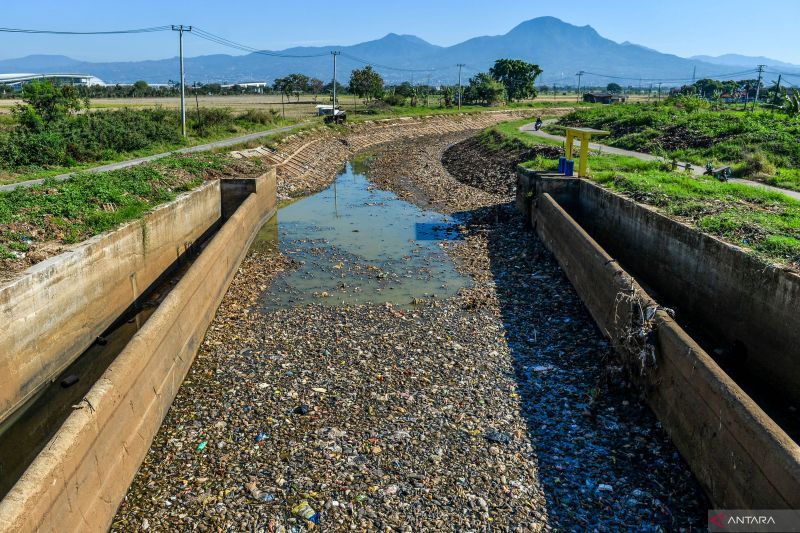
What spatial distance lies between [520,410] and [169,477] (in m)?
5.29

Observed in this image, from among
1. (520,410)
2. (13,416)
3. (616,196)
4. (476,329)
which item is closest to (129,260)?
(13,416)

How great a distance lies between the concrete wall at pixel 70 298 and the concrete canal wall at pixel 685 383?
33.4 feet

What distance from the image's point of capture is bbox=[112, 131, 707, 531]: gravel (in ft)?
23.3

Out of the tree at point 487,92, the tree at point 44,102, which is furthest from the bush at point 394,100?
the tree at point 44,102

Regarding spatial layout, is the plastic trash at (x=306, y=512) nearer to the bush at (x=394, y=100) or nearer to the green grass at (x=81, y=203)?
the green grass at (x=81, y=203)

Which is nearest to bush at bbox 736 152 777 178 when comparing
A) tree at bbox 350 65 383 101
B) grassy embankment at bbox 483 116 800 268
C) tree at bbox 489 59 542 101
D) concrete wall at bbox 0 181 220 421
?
A: grassy embankment at bbox 483 116 800 268

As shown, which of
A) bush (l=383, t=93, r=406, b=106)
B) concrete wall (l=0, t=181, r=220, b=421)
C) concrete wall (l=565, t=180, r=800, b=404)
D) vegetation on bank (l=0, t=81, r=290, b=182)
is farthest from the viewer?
bush (l=383, t=93, r=406, b=106)

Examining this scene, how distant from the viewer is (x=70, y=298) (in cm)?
1171

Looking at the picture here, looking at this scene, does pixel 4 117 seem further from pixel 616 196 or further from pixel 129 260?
pixel 616 196

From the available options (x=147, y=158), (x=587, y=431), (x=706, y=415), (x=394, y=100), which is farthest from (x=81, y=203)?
(x=394, y=100)

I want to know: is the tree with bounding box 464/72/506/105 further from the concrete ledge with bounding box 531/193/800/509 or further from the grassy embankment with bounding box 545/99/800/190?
the concrete ledge with bounding box 531/193/800/509

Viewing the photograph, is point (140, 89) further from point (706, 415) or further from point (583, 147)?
point (706, 415)

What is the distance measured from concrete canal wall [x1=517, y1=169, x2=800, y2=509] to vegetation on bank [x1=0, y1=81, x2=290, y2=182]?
719 inches

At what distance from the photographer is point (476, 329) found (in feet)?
41.7
